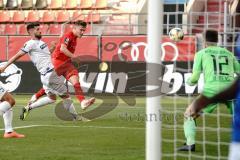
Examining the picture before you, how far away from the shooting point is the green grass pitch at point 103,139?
29.8 ft

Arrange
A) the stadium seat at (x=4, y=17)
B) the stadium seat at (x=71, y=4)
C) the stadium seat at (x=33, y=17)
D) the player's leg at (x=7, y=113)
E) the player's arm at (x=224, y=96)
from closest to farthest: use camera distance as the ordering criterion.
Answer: the player's arm at (x=224, y=96)
the player's leg at (x=7, y=113)
the stadium seat at (x=33, y=17)
the stadium seat at (x=4, y=17)
the stadium seat at (x=71, y=4)

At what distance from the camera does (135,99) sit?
20.1 meters

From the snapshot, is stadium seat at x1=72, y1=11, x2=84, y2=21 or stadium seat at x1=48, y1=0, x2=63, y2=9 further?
stadium seat at x1=48, y1=0, x2=63, y2=9

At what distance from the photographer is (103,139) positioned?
10875 mm

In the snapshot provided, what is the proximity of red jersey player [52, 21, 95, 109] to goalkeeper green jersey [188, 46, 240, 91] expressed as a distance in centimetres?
497

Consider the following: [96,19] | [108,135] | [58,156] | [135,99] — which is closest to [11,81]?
[135,99]

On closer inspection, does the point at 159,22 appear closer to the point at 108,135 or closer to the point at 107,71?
the point at 108,135

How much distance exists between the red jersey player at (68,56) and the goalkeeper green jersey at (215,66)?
4.97 metres

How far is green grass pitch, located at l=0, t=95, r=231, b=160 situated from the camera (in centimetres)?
909

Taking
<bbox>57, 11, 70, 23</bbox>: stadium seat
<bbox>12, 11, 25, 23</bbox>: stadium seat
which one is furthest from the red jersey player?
<bbox>12, 11, 25, 23</bbox>: stadium seat

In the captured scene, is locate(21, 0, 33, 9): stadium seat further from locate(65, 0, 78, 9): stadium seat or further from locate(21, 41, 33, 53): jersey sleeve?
locate(21, 41, 33, 53): jersey sleeve

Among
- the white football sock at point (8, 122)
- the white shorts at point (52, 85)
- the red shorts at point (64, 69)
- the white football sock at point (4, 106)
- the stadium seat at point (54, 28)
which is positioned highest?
the stadium seat at point (54, 28)

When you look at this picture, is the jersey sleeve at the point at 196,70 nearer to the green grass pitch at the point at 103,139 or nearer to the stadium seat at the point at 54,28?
the green grass pitch at the point at 103,139

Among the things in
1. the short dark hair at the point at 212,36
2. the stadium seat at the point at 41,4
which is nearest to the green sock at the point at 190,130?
the short dark hair at the point at 212,36
